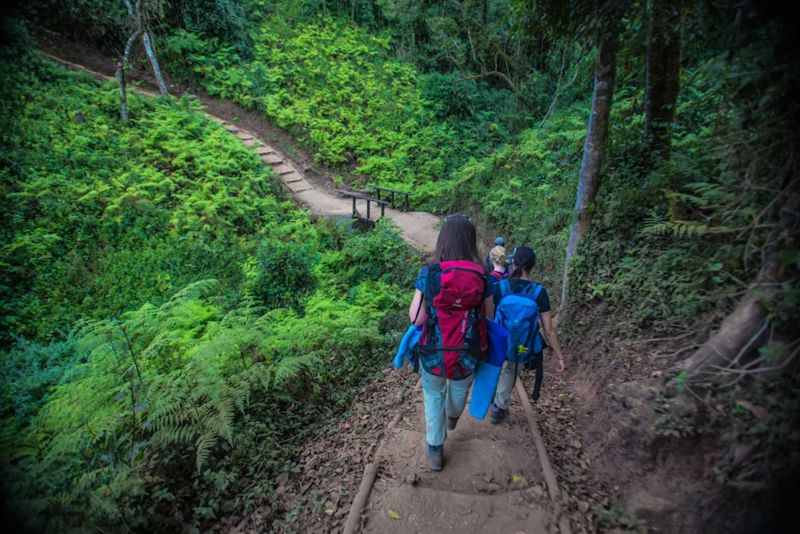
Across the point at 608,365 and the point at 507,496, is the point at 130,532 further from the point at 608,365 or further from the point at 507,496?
the point at 608,365

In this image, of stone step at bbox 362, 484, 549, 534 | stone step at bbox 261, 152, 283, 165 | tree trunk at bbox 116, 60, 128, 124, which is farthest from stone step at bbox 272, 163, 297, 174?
stone step at bbox 362, 484, 549, 534

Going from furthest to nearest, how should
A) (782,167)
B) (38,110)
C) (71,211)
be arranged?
1. (38,110)
2. (71,211)
3. (782,167)

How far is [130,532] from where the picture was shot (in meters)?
2.68

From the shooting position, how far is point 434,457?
3342 mm

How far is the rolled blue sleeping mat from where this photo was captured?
10.3 feet

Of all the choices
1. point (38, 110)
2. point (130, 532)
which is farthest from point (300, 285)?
point (38, 110)

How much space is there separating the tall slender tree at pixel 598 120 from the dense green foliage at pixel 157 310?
3430 millimetres

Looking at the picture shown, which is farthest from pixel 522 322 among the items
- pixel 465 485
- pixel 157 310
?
pixel 157 310

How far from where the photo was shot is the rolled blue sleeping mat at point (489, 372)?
123 inches

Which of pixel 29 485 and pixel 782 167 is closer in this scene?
pixel 782 167

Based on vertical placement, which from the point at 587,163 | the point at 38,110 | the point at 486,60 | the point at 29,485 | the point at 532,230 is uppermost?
the point at 486,60

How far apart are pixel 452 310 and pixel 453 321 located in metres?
0.09

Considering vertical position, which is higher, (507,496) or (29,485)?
(29,485)

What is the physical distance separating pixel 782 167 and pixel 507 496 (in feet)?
10.4
